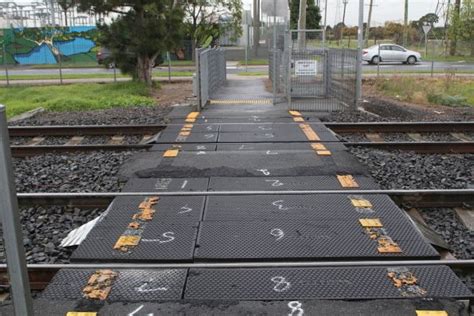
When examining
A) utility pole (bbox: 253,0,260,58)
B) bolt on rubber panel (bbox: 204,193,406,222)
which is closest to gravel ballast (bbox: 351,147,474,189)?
bolt on rubber panel (bbox: 204,193,406,222)

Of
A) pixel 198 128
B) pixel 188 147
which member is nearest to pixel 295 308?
pixel 188 147

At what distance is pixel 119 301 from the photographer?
374 cm

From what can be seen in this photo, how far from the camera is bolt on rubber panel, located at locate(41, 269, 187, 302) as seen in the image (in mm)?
3846

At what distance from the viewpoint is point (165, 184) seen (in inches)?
267

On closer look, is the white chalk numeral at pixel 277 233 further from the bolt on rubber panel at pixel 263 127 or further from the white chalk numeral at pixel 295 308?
the bolt on rubber panel at pixel 263 127

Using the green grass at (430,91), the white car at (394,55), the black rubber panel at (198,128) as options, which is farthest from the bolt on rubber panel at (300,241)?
the white car at (394,55)

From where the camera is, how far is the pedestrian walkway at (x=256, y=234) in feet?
12.8

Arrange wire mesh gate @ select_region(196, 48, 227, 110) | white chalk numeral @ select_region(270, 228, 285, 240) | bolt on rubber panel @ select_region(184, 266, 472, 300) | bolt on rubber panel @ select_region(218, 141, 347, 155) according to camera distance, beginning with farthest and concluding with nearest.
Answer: wire mesh gate @ select_region(196, 48, 227, 110)
bolt on rubber panel @ select_region(218, 141, 347, 155)
white chalk numeral @ select_region(270, 228, 285, 240)
bolt on rubber panel @ select_region(184, 266, 472, 300)

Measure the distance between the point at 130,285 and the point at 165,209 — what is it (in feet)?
5.58

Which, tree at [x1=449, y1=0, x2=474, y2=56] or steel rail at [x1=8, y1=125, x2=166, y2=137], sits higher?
tree at [x1=449, y1=0, x2=474, y2=56]

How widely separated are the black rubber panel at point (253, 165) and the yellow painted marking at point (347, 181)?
19 centimetres

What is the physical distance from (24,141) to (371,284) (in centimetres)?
842

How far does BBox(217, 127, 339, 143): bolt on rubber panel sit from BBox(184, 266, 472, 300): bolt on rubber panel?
5.46m

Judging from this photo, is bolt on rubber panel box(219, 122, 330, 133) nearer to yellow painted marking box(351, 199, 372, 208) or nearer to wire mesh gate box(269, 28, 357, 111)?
wire mesh gate box(269, 28, 357, 111)
